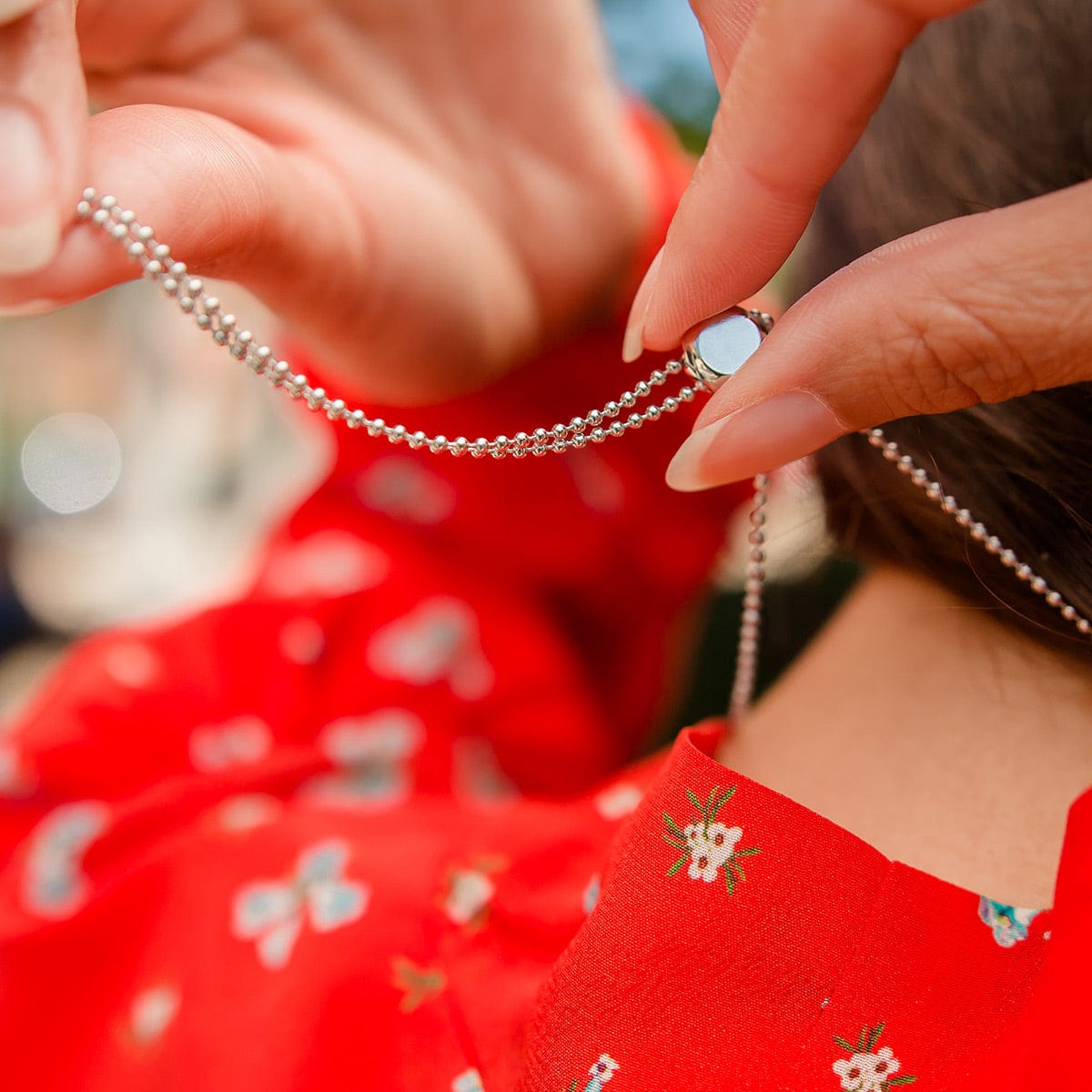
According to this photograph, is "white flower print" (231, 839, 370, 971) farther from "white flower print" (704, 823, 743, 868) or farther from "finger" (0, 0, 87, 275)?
"finger" (0, 0, 87, 275)

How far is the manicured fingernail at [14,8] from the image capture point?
0.31m

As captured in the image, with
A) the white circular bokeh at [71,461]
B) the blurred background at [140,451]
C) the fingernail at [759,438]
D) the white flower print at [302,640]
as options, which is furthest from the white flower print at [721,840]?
the white circular bokeh at [71,461]

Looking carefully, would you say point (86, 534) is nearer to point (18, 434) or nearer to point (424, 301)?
point (18, 434)

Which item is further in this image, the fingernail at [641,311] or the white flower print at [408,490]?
the white flower print at [408,490]

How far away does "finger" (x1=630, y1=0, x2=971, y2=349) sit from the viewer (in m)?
0.31

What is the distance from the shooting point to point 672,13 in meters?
1.29

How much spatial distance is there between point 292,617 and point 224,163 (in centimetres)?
36

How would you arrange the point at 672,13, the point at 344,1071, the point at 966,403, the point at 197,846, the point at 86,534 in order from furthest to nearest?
the point at 672,13, the point at 86,534, the point at 197,846, the point at 344,1071, the point at 966,403

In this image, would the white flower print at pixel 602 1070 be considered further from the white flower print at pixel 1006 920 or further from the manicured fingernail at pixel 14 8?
the manicured fingernail at pixel 14 8

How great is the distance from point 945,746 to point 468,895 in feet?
0.74

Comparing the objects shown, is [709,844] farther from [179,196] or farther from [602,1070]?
[179,196]

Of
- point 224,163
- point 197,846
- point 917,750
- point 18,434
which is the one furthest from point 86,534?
point 917,750

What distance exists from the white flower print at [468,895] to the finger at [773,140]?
27 cm

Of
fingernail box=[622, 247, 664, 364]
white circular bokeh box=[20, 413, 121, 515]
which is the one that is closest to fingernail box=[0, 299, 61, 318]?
fingernail box=[622, 247, 664, 364]
